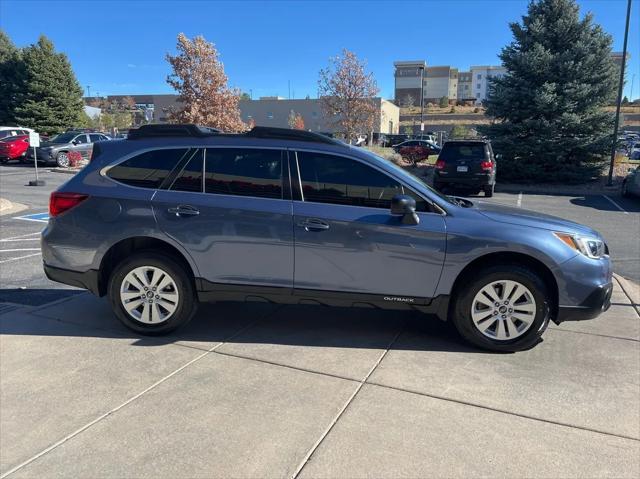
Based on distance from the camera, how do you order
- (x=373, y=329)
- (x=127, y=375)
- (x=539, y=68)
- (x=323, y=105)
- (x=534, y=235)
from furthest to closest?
(x=323, y=105) < (x=539, y=68) < (x=373, y=329) < (x=534, y=235) < (x=127, y=375)

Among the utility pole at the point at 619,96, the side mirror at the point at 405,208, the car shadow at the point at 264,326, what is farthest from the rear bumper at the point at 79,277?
the utility pole at the point at 619,96

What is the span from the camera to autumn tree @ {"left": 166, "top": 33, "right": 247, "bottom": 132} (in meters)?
22.4

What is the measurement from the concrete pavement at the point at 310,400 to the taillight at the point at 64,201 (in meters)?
1.07

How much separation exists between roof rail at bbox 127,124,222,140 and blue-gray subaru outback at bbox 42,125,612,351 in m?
0.01

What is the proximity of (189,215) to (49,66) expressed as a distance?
35254 mm

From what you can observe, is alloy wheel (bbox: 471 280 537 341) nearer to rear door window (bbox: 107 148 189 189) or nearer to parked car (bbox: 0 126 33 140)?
rear door window (bbox: 107 148 189 189)

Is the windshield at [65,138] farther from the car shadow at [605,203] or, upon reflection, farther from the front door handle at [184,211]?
the front door handle at [184,211]

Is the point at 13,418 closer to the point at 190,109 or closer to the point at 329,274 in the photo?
the point at 329,274

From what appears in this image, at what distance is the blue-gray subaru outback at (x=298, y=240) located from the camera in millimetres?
4066

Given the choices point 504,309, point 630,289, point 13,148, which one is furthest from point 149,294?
point 13,148

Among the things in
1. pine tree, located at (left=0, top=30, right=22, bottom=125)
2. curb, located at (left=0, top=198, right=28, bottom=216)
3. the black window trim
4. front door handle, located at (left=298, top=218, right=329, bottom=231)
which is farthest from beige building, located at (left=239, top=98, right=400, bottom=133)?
front door handle, located at (left=298, top=218, right=329, bottom=231)

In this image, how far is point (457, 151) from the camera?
1594 centimetres

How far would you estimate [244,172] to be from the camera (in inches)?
171

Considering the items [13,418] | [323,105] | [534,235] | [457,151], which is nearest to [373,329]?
[534,235]
